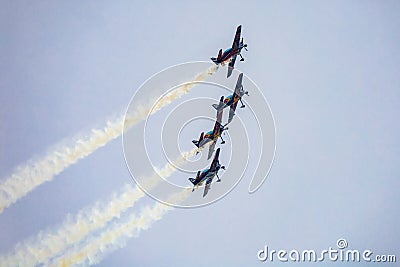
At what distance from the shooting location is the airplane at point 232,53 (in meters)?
30.6

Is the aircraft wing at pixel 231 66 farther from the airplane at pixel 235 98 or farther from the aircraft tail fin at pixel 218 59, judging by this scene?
the aircraft tail fin at pixel 218 59

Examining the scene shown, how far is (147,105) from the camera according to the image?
107 ft

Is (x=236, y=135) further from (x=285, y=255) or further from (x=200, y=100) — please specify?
(x=285, y=255)

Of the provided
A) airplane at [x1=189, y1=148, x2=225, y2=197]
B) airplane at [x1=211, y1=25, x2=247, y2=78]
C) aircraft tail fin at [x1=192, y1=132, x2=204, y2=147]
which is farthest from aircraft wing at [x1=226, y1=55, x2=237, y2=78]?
airplane at [x1=189, y1=148, x2=225, y2=197]

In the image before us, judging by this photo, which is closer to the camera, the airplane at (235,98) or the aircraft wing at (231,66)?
the airplane at (235,98)

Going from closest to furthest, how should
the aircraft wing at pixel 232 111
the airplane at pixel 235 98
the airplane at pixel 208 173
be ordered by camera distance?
the airplane at pixel 235 98
the airplane at pixel 208 173
the aircraft wing at pixel 232 111

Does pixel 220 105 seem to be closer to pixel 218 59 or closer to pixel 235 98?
pixel 235 98

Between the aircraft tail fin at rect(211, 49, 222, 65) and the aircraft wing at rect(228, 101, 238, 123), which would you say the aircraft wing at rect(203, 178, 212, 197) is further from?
the aircraft tail fin at rect(211, 49, 222, 65)

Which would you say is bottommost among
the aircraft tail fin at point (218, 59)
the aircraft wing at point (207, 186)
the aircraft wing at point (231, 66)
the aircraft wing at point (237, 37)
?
the aircraft wing at point (207, 186)

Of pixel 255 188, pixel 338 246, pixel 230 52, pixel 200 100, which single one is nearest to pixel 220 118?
pixel 200 100

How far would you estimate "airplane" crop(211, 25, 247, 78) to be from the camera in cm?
3061

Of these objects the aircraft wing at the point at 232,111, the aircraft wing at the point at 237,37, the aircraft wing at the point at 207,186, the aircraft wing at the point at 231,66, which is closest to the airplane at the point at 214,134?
the aircraft wing at the point at 232,111

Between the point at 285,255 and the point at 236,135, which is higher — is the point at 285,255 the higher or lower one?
the lower one

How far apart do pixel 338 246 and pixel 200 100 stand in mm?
14885
